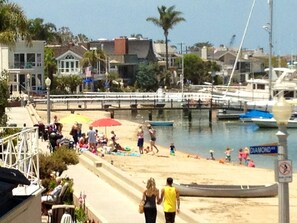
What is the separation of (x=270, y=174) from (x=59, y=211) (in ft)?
63.4

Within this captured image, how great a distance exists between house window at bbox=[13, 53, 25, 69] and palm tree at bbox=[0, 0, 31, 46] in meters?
50.7

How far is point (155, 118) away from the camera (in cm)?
8025

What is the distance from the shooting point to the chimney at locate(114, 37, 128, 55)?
419 ft

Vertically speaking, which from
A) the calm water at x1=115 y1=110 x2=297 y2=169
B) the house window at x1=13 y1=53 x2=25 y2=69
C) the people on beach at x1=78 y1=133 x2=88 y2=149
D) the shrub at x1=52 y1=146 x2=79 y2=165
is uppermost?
the house window at x1=13 y1=53 x2=25 y2=69

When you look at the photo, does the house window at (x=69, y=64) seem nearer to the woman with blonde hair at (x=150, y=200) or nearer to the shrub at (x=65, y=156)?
the shrub at (x=65, y=156)

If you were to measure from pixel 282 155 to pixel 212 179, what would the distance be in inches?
742

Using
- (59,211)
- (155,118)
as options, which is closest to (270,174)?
(59,211)

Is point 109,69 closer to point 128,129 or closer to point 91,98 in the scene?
point 91,98

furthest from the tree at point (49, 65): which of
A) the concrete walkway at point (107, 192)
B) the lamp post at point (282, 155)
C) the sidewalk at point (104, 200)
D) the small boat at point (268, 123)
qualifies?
the lamp post at point (282, 155)

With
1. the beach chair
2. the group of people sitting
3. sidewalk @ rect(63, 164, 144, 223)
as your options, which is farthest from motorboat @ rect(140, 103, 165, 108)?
the beach chair

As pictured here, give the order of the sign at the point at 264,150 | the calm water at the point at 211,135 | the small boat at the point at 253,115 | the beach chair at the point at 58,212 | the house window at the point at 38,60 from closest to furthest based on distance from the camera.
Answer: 1. the sign at the point at 264,150
2. the beach chair at the point at 58,212
3. the calm water at the point at 211,135
4. the small boat at the point at 253,115
5. the house window at the point at 38,60

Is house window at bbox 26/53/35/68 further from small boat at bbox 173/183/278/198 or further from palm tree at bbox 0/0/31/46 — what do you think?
small boat at bbox 173/183/278/198

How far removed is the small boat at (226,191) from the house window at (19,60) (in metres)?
61.0

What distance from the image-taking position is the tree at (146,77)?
11938 centimetres
